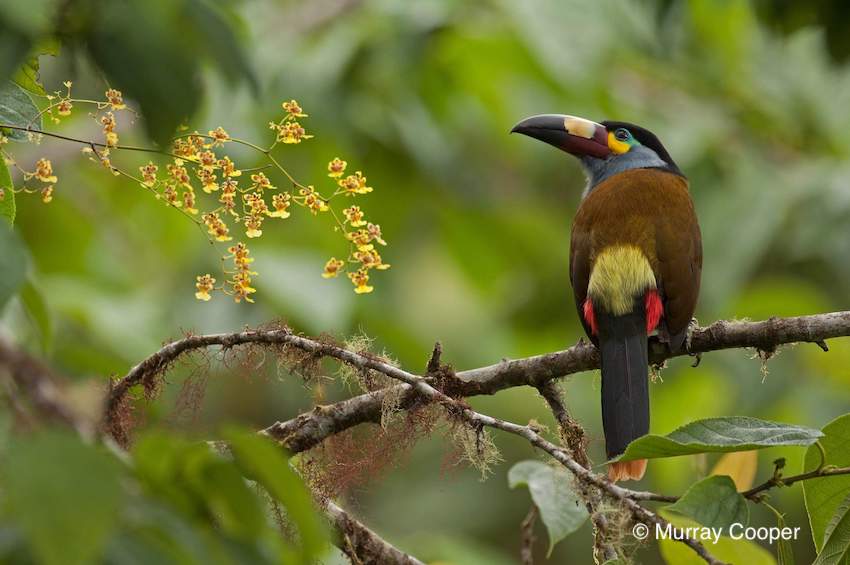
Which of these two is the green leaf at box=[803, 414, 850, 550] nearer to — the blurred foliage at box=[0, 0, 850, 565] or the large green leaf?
the large green leaf

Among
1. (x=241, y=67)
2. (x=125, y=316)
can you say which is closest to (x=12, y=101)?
(x=241, y=67)

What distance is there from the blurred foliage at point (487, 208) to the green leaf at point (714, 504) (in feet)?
5.28

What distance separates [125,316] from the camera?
4512 mm

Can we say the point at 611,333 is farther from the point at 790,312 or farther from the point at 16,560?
the point at 790,312

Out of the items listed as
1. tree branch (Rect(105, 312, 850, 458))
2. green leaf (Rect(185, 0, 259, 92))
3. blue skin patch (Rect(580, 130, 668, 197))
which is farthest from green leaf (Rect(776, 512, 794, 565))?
blue skin patch (Rect(580, 130, 668, 197))

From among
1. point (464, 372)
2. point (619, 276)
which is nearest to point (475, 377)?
point (464, 372)

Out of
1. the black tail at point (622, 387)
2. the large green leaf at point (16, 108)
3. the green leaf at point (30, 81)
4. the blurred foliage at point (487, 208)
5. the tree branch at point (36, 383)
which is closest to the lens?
the tree branch at point (36, 383)

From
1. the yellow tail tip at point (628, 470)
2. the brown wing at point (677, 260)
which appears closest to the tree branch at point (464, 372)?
the yellow tail tip at point (628, 470)

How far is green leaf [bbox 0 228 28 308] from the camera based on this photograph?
1106 mm

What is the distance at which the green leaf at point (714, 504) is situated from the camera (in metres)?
1.63

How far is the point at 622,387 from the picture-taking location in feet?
9.49

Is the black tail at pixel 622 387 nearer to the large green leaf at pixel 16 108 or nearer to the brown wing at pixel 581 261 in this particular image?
the brown wing at pixel 581 261

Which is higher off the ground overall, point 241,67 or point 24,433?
point 241,67

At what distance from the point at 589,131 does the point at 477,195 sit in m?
2.05
